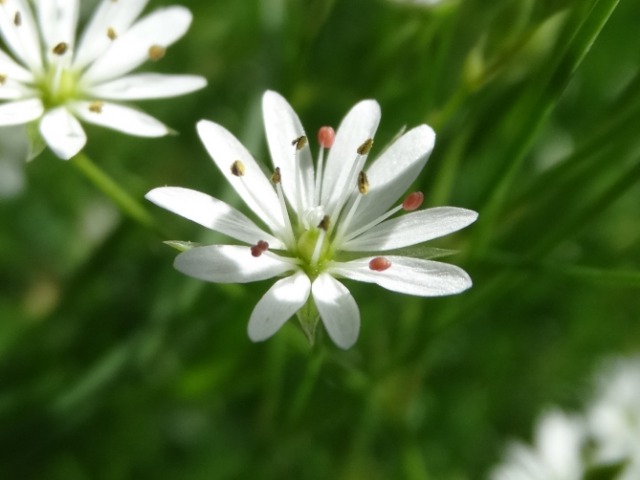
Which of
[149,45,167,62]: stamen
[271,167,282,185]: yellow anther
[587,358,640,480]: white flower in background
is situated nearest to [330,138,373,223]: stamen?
[271,167,282,185]: yellow anther

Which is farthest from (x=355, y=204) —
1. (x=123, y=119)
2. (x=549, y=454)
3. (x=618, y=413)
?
(x=618, y=413)

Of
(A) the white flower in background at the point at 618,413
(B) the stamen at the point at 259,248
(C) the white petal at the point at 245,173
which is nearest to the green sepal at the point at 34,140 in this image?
(C) the white petal at the point at 245,173

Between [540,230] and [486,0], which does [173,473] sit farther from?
[486,0]

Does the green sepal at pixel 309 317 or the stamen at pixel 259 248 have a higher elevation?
the stamen at pixel 259 248

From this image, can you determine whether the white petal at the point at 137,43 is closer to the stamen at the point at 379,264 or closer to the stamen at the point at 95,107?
the stamen at the point at 95,107

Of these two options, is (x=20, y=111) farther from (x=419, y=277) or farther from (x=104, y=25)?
(x=419, y=277)

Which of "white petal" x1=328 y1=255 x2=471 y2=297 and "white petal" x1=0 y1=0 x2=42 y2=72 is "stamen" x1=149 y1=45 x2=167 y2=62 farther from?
"white petal" x1=328 y1=255 x2=471 y2=297
